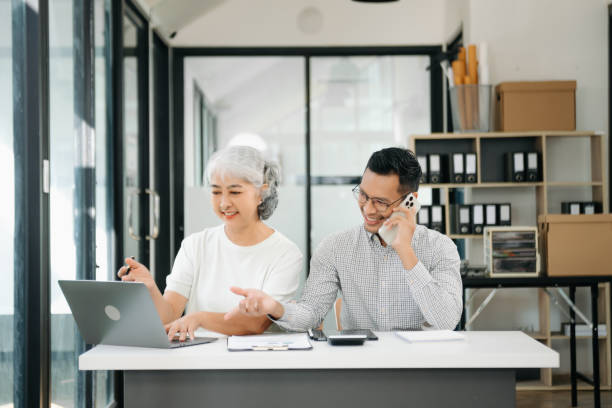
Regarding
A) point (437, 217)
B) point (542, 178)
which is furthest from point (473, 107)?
point (437, 217)

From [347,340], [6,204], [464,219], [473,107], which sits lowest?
[347,340]

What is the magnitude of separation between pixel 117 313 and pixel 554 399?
3248 millimetres

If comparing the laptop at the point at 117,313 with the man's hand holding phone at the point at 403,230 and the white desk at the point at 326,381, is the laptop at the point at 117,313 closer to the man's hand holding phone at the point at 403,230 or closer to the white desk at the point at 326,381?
the white desk at the point at 326,381

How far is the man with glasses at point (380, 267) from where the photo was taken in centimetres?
215

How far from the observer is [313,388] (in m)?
1.71

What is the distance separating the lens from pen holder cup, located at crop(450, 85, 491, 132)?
426cm

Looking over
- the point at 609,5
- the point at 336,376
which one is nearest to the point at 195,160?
the point at 609,5

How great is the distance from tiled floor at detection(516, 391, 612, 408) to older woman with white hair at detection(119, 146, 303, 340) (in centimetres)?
230

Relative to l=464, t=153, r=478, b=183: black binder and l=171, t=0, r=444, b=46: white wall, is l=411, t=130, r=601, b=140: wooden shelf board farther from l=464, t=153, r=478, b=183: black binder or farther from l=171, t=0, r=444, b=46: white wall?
l=171, t=0, r=444, b=46: white wall

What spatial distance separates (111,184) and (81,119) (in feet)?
1.96

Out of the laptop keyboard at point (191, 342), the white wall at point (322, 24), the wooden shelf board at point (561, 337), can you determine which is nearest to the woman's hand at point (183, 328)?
the laptop keyboard at point (191, 342)

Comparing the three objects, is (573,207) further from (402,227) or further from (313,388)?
(313,388)

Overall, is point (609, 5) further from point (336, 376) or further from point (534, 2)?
point (336, 376)

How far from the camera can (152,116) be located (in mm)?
4883
